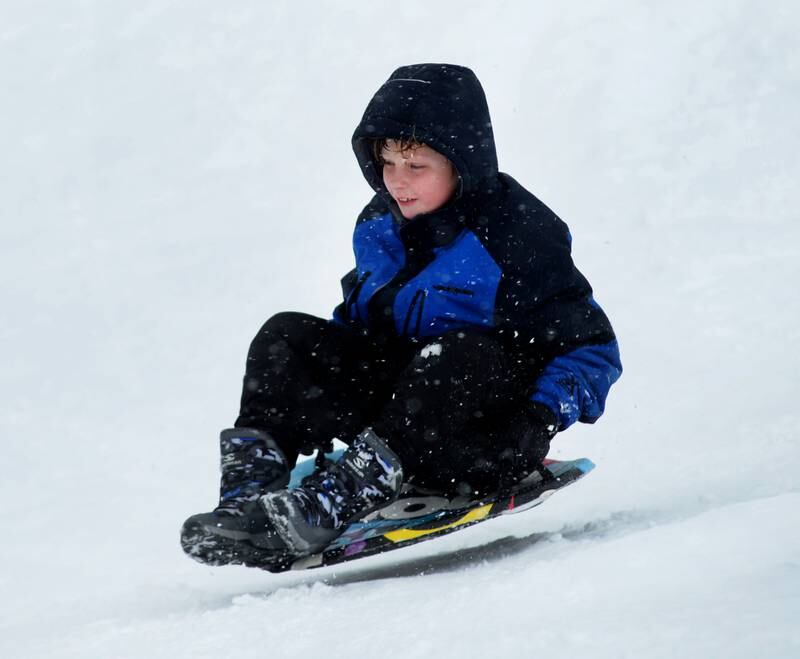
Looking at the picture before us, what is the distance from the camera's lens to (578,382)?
2.74 m

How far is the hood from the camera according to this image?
282cm

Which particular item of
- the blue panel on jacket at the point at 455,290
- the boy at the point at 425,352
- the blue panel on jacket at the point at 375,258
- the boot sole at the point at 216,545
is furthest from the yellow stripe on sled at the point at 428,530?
the blue panel on jacket at the point at 375,258

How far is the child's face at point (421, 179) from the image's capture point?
2.90m

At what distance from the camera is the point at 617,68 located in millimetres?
7734

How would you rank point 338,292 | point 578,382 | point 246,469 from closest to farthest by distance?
point 246,469 < point 578,382 < point 338,292

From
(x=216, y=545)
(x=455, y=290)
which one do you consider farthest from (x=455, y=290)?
(x=216, y=545)

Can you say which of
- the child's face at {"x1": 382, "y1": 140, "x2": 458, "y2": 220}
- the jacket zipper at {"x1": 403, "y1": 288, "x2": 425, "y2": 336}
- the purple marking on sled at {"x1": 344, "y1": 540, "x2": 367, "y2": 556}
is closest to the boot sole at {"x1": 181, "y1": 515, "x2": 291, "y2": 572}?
the purple marking on sled at {"x1": 344, "y1": 540, "x2": 367, "y2": 556}

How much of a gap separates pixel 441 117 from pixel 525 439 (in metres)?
0.96

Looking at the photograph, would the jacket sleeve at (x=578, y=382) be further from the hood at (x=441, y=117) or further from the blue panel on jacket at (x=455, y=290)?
the hood at (x=441, y=117)

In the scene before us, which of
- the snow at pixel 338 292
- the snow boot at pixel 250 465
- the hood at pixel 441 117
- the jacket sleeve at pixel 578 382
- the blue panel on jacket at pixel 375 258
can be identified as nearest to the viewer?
the snow at pixel 338 292

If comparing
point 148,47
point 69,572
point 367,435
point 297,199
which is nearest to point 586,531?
point 367,435

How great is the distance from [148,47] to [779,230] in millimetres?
5674

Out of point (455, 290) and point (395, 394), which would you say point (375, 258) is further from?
point (395, 394)

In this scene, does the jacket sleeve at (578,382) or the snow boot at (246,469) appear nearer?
the snow boot at (246,469)
